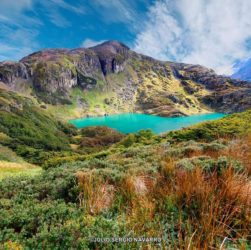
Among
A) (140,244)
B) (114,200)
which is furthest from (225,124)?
(140,244)

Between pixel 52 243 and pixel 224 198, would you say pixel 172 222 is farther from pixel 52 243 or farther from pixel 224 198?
pixel 52 243

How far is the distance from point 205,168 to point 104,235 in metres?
3.23

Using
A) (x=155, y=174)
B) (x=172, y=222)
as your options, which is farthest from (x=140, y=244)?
(x=155, y=174)

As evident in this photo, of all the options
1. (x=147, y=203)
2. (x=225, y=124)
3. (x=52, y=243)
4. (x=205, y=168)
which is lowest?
(x=52, y=243)

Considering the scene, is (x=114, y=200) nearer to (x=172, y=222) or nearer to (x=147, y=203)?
(x=147, y=203)

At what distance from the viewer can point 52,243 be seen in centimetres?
335

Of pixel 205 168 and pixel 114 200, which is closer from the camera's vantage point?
pixel 114 200

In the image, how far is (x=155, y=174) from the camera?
631 centimetres

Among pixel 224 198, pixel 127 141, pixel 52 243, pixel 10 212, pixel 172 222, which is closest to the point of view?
pixel 52 243

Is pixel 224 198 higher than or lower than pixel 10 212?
higher

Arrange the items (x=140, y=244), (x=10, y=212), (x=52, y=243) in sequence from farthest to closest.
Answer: (x=10, y=212) → (x=52, y=243) → (x=140, y=244)

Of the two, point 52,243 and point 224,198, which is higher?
point 224,198

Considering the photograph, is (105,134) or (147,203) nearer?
(147,203)

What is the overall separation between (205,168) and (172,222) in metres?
2.37
